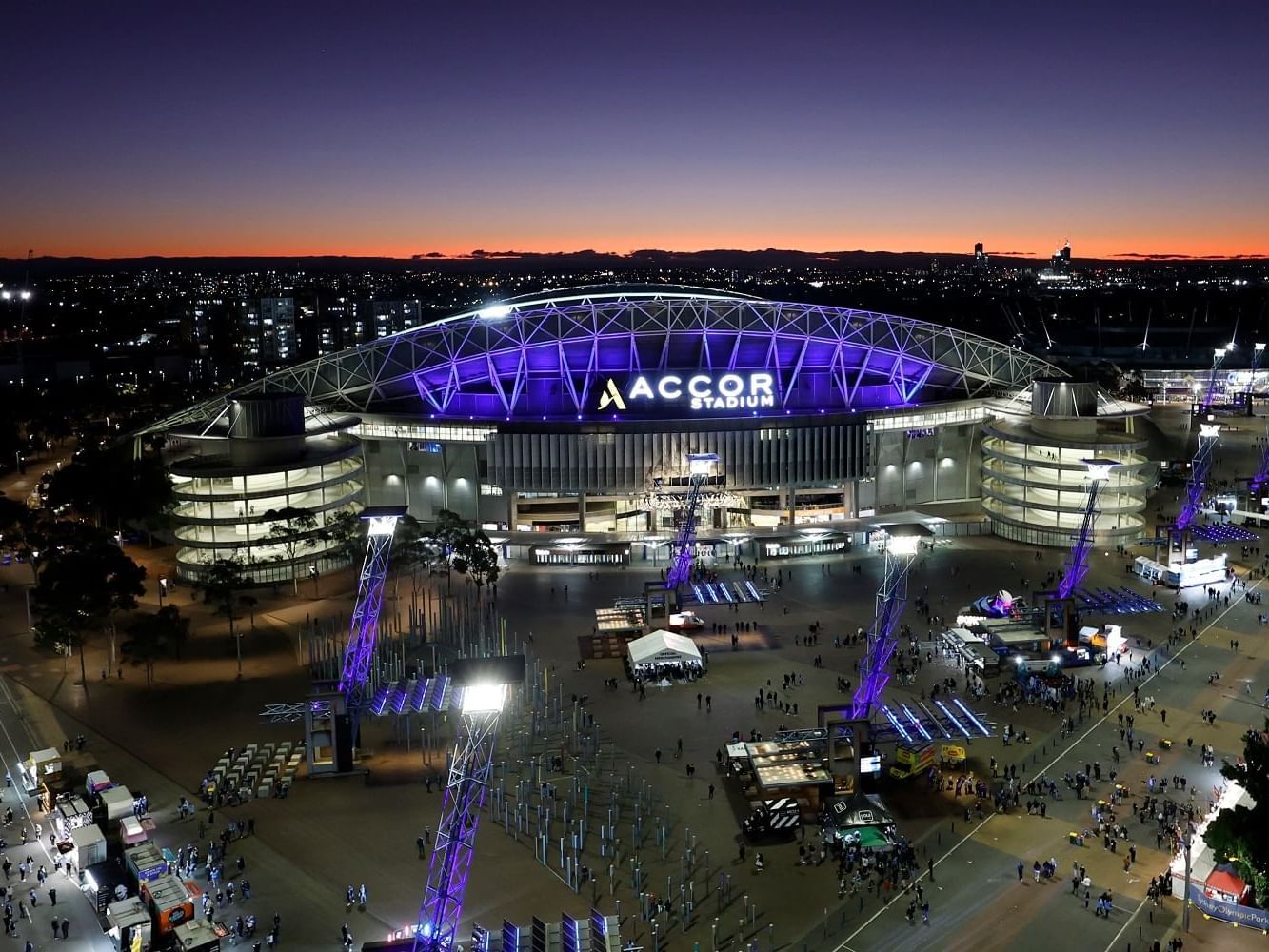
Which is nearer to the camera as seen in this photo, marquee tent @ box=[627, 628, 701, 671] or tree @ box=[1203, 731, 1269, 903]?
tree @ box=[1203, 731, 1269, 903]

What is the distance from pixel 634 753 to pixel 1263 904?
82.2ft

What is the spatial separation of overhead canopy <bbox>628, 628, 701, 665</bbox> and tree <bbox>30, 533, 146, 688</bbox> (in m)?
30.2

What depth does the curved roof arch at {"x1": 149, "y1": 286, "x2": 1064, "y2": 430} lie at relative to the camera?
313 ft

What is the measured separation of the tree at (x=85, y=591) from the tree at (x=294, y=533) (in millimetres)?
12147

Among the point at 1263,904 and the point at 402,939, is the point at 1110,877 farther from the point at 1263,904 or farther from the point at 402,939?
the point at 402,939

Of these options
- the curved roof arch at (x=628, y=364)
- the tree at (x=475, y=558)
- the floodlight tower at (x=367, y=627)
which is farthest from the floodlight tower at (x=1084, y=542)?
the floodlight tower at (x=367, y=627)

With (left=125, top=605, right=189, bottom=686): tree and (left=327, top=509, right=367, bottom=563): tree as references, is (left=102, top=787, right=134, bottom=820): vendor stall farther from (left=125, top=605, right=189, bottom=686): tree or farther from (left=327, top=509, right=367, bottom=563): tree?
(left=327, top=509, right=367, bottom=563): tree

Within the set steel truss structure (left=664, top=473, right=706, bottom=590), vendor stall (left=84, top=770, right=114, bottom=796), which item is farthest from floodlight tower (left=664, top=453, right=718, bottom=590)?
vendor stall (left=84, top=770, right=114, bottom=796)

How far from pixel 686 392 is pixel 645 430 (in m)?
7.06

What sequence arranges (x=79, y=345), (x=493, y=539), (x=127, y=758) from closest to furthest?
(x=127, y=758), (x=493, y=539), (x=79, y=345)

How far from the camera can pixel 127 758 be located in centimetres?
4838

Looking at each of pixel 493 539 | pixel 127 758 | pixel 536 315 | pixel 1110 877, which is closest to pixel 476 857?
pixel 127 758

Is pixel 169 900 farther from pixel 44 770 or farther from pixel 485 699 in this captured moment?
pixel 485 699

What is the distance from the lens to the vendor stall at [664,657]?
2261 inches
